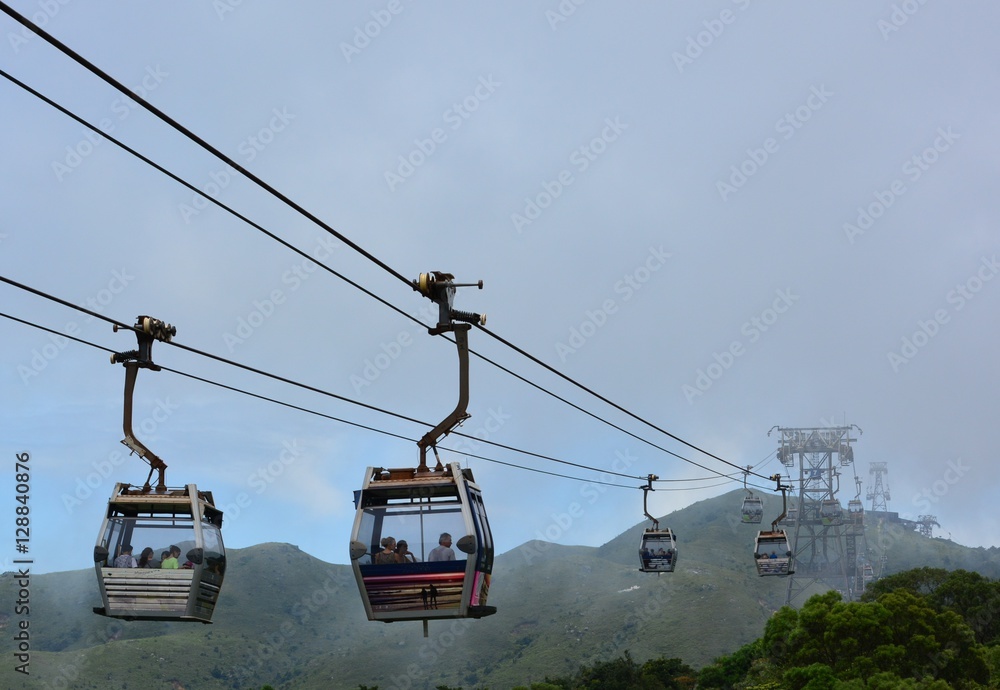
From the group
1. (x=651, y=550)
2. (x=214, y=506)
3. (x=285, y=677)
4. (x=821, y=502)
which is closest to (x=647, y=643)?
(x=821, y=502)

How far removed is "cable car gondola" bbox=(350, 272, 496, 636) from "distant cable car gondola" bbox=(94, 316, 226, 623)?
359 cm

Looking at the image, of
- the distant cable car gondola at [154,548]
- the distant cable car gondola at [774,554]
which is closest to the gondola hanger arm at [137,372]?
the distant cable car gondola at [154,548]

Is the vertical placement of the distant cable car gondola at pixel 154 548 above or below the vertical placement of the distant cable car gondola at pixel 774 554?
below

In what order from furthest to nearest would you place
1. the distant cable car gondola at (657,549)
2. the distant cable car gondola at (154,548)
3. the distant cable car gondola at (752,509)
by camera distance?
the distant cable car gondola at (752,509)
the distant cable car gondola at (657,549)
the distant cable car gondola at (154,548)

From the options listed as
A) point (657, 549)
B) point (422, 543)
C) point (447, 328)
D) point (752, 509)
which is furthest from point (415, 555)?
point (752, 509)

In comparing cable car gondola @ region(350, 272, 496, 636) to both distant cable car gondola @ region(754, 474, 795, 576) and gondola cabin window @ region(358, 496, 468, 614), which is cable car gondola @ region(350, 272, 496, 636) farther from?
distant cable car gondola @ region(754, 474, 795, 576)

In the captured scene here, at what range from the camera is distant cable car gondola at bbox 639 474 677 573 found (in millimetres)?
45500

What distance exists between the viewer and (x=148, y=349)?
70.1 feet

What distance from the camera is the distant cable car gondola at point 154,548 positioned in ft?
66.7

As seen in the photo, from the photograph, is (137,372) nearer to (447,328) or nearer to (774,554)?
(447,328)

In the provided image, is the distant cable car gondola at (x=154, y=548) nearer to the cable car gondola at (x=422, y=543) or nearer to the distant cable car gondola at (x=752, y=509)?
the cable car gondola at (x=422, y=543)

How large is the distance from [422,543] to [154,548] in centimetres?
530

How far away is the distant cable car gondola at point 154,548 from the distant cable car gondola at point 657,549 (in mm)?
26646

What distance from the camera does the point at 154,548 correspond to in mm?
20703
